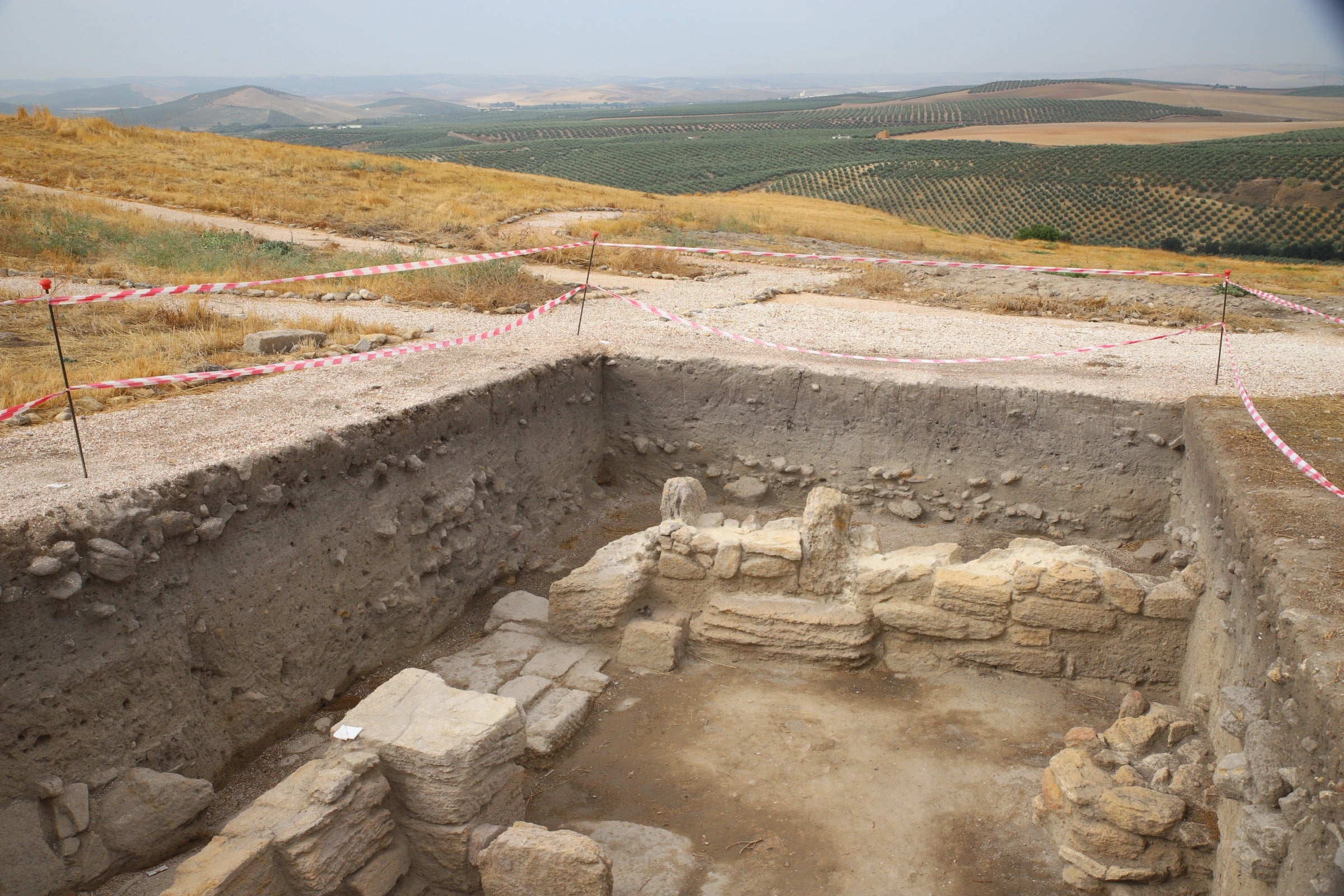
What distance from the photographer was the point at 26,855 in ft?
12.4

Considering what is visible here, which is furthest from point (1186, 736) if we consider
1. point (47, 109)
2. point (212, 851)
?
point (47, 109)

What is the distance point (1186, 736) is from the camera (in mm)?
4676

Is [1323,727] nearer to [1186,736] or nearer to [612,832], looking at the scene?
[1186,736]

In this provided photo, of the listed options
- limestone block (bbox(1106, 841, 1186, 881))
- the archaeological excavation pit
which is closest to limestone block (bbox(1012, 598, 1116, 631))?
the archaeological excavation pit

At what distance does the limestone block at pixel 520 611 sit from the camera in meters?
6.54

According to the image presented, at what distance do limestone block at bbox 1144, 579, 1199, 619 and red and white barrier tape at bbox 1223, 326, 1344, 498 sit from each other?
97 centimetres

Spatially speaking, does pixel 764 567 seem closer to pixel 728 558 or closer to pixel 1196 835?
pixel 728 558

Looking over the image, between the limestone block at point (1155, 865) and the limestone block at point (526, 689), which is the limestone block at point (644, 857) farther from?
the limestone block at point (1155, 865)

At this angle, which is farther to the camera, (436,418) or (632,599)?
(436,418)

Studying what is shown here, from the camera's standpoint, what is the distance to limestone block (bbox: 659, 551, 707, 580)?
246 inches

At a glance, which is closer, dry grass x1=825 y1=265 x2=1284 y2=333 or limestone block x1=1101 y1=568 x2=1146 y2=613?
limestone block x1=1101 y1=568 x2=1146 y2=613

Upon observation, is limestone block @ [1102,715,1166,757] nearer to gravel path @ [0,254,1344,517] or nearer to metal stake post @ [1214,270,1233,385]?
gravel path @ [0,254,1344,517]

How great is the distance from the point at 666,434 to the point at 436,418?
281 centimetres

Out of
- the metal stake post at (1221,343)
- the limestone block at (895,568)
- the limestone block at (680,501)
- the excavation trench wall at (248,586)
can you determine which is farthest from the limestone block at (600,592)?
the metal stake post at (1221,343)
